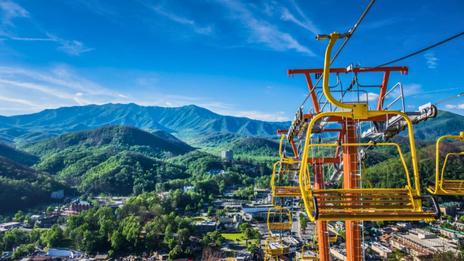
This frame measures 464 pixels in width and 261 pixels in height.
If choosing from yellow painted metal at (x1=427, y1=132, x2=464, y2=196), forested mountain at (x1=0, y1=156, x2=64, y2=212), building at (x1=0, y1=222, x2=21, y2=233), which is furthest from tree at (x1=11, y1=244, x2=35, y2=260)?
yellow painted metal at (x1=427, y1=132, x2=464, y2=196)

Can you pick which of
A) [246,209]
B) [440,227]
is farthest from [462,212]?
[246,209]

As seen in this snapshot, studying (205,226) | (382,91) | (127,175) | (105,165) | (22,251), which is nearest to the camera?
(382,91)

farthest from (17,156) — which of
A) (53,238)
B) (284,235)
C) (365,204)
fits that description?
(365,204)

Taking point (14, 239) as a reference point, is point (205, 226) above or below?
above

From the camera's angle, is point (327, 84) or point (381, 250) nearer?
point (327, 84)

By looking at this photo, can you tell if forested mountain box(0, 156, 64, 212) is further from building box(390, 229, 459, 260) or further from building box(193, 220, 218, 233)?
building box(390, 229, 459, 260)

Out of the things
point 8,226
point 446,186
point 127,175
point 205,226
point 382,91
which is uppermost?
point 382,91

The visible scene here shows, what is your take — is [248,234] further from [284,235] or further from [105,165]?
[105,165]

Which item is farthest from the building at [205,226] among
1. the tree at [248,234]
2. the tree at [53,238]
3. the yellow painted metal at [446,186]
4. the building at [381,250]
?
the yellow painted metal at [446,186]

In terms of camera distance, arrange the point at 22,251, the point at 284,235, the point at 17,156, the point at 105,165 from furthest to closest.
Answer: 1. the point at 17,156
2. the point at 105,165
3. the point at 284,235
4. the point at 22,251

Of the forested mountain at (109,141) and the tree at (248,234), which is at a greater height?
the forested mountain at (109,141)

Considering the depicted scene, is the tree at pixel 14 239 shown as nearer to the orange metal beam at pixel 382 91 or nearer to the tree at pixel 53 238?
the tree at pixel 53 238

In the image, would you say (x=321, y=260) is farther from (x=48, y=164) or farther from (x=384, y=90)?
(x=48, y=164)

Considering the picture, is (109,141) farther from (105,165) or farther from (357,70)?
(357,70)
